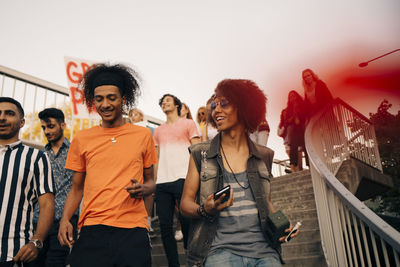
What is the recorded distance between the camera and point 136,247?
7.95ft

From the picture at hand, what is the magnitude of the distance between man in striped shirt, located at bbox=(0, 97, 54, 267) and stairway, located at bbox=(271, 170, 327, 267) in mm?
3126

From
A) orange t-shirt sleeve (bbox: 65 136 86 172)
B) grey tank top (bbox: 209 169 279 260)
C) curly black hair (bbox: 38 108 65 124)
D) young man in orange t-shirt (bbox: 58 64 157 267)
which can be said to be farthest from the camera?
curly black hair (bbox: 38 108 65 124)

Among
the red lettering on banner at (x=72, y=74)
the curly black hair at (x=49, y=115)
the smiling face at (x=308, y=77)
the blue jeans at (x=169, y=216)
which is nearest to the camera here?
the blue jeans at (x=169, y=216)

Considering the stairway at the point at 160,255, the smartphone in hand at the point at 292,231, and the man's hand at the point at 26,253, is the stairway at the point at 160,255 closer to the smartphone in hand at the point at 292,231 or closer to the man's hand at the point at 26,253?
the man's hand at the point at 26,253

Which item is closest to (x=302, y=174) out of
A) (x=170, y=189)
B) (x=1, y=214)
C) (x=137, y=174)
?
(x=170, y=189)

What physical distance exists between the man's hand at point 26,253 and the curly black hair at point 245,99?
1.61 metres

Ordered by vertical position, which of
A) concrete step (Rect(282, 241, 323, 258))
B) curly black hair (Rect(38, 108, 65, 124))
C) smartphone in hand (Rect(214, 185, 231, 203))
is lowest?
concrete step (Rect(282, 241, 323, 258))

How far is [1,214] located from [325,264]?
3573 millimetres

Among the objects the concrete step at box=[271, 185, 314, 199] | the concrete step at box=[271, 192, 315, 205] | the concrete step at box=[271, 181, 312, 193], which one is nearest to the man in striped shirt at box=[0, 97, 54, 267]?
the concrete step at box=[271, 192, 315, 205]

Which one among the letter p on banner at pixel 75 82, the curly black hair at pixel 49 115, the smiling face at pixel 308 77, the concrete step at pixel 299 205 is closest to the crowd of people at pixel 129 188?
the curly black hair at pixel 49 115

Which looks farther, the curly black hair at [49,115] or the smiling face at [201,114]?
the smiling face at [201,114]

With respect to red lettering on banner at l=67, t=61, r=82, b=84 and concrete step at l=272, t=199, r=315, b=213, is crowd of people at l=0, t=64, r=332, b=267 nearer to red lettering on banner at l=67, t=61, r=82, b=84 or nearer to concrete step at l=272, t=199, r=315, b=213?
red lettering on banner at l=67, t=61, r=82, b=84

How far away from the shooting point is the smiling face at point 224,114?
2.54m

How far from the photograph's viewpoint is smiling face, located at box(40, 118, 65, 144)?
445 cm
